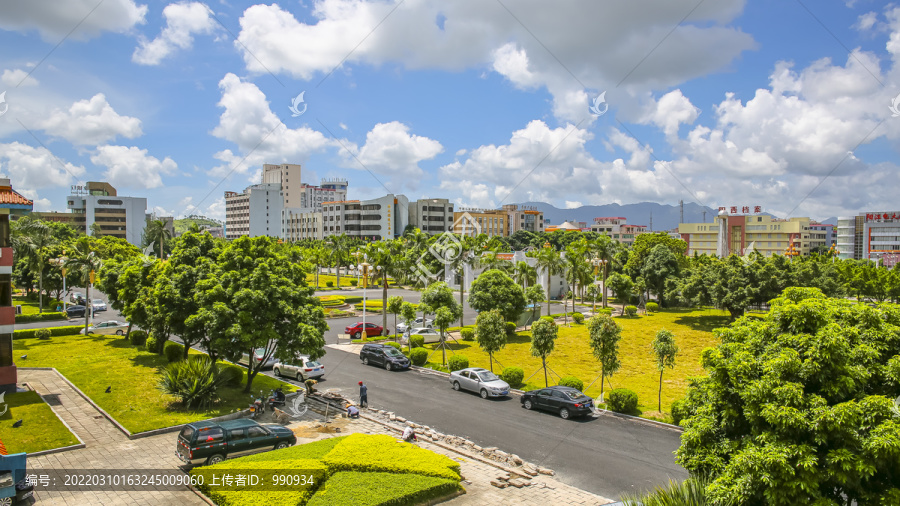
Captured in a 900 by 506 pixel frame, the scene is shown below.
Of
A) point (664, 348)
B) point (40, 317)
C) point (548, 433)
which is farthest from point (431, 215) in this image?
point (548, 433)

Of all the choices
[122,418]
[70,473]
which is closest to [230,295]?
[122,418]

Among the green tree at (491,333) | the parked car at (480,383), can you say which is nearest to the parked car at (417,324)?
the green tree at (491,333)

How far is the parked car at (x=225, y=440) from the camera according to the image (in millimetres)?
17562

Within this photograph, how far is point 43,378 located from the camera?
94.5 feet

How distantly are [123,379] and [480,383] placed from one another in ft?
63.8

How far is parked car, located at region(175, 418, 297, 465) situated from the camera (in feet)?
57.6

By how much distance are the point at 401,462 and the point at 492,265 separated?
45.3 meters

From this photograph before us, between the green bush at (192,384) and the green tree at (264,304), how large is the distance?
5.54 ft

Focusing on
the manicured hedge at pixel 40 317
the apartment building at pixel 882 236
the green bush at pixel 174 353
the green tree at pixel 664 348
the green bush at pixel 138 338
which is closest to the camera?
the green tree at pixel 664 348

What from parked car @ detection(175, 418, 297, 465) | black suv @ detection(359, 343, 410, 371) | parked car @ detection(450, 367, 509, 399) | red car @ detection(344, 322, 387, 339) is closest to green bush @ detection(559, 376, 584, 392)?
parked car @ detection(450, 367, 509, 399)

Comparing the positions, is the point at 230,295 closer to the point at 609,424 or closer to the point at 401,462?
the point at 401,462

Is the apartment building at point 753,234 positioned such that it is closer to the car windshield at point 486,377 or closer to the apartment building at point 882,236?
the apartment building at point 882,236

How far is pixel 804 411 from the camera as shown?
10000mm

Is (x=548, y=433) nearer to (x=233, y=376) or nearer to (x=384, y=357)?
(x=384, y=357)
